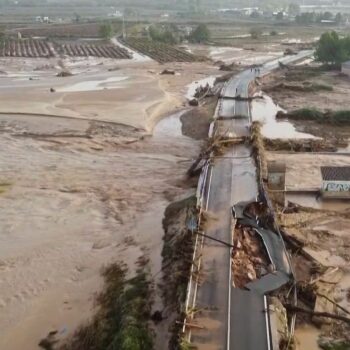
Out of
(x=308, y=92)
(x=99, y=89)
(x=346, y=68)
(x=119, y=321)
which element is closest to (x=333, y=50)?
(x=346, y=68)

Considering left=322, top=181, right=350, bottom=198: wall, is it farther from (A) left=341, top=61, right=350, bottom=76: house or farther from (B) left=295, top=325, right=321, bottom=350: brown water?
(A) left=341, top=61, right=350, bottom=76: house

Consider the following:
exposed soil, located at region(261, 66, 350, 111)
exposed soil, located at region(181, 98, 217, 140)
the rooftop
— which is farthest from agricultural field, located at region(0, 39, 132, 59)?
the rooftop

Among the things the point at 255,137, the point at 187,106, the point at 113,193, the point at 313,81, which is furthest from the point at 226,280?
the point at 313,81

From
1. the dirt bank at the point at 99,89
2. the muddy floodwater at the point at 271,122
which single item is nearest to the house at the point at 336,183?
the muddy floodwater at the point at 271,122

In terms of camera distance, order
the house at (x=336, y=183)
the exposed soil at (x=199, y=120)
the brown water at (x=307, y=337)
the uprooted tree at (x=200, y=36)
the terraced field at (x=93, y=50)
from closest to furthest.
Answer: the brown water at (x=307, y=337)
the house at (x=336, y=183)
the exposed soil at (x=199, y=120)
the terraced field at (x=93, y=50)
the uprooted tree at (x=200, y=36)

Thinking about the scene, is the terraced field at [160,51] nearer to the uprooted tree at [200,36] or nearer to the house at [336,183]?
the uprooted tree at [200,36]

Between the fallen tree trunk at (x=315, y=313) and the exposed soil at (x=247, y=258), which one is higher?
the exposed soil at (x=247, y=258)
